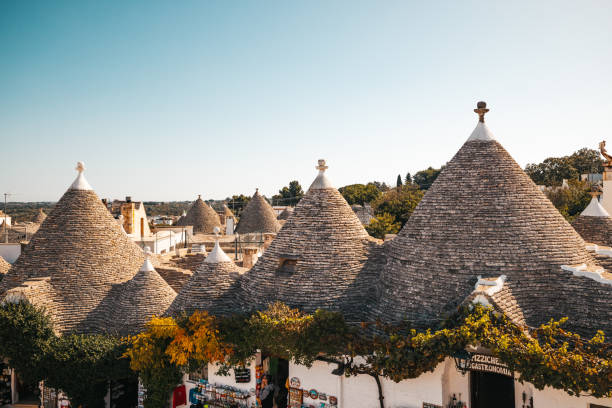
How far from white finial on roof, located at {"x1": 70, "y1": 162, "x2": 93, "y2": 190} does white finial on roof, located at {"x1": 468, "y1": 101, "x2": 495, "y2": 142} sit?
13177 millimetres

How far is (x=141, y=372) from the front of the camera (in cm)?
1167

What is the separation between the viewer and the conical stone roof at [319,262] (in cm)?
1120

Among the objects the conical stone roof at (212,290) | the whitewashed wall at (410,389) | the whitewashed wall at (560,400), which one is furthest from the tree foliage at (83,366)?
the whitewashed wall at (560,400)

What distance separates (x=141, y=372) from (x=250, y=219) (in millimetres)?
20605

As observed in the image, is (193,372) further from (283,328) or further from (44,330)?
(44,330)

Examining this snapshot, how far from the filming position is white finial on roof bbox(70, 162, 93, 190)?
15.2 m

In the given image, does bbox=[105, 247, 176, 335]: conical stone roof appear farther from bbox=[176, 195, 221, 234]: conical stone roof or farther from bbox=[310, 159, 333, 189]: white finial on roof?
bbox=[176, 195, 221, 234]: conical stone roof

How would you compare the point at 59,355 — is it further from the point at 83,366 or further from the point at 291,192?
the point at 291,192

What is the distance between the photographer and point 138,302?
43.0 ft

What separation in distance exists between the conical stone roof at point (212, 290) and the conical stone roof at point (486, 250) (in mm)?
4499

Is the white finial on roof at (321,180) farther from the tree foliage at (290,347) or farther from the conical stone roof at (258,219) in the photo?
the conical stone roof at (258,219)

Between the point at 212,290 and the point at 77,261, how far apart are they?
5.23m

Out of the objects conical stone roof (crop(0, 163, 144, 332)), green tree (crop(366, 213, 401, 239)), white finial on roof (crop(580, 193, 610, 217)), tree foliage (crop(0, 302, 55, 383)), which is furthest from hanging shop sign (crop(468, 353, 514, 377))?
green tree (crop(366, 213, 401, 239))

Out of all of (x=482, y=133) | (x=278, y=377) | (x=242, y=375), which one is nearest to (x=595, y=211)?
(x=482, y=133)
